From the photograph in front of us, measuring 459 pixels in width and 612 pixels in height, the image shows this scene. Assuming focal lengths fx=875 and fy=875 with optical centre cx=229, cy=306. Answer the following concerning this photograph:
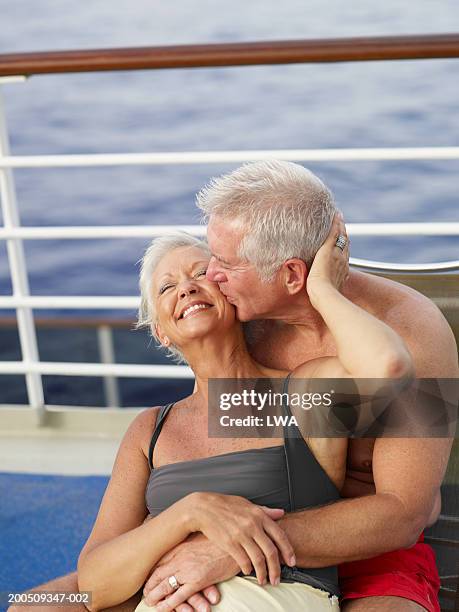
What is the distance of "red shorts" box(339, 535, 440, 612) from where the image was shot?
173cm

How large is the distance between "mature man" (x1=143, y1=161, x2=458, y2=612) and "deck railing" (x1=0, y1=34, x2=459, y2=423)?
0.48 m

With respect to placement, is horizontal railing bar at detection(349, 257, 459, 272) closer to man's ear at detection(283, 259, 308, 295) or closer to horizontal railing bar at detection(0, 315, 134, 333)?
man's ear at detection(283, 259, 308, 295)

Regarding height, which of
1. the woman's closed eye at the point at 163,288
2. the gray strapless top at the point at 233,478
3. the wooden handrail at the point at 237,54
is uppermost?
the wooden handrail at the point at 237,54

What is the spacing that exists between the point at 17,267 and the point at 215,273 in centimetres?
160

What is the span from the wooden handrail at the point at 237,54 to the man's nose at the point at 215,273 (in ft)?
3.32

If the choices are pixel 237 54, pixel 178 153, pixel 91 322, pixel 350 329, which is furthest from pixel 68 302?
pixel 350 329

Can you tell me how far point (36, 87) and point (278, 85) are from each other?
295cm

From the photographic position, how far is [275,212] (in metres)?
1.68

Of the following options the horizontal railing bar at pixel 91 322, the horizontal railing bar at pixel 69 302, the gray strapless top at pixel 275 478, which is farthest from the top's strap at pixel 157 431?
the horizontal railing bar at pixel 91 322

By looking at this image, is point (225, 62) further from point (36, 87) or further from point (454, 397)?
point (36, 87)

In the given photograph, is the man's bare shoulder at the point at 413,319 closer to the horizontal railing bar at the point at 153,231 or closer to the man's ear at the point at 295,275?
the man's ear at the point at 295,275

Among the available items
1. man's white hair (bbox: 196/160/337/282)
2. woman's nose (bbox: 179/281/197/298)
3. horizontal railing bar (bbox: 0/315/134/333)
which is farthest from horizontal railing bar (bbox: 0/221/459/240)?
horizontal railing bar (bbox: 0/315/134/333)

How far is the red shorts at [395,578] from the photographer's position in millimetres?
1728

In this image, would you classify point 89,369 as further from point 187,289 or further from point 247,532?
point 247,532
